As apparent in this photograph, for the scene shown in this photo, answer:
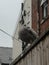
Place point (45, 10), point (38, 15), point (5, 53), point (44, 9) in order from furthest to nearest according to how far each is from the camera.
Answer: point (5, 53), point (38, 15), point (44, 9), point (45, 10)

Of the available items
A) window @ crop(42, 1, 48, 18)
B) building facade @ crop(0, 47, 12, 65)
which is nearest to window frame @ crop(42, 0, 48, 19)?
window @ crop(42, 1, 48, 18)

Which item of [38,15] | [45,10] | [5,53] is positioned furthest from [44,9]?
[5,53]

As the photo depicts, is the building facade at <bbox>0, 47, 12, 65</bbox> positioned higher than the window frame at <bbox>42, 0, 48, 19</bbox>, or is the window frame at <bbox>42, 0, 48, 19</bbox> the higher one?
the window frame at <bbox>42, 0, 48, 19</bbox>

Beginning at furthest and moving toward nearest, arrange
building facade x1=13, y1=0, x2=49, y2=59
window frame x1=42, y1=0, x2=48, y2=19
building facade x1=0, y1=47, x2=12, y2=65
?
building facade x1=0, y1=47, x2=12, y2=65, window frame x1=42, y1=0, x2=48, y2=19, building facade x1=13, y1=0, x2=49, y2=59

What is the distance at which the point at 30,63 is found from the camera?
8023 millimetres

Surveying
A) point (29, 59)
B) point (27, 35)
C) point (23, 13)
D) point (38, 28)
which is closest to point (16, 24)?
point (23, 13)

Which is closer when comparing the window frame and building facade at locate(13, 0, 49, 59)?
building facade at locate(13, 0, 49, 59)

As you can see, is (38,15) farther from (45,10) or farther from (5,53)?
(5,53)

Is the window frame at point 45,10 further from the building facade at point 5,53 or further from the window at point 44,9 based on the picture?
the building facade at point 5,53

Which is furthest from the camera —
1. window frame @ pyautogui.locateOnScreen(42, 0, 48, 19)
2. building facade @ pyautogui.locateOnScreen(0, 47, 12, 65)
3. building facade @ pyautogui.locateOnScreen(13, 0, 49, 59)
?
building facade @ pyautogui.locateOnScreen(0, 47, 12, 65)

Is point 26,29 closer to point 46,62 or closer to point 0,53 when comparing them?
point 46,62

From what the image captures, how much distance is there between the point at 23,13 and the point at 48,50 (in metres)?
16.5

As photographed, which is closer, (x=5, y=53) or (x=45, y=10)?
(x=45, y=10)

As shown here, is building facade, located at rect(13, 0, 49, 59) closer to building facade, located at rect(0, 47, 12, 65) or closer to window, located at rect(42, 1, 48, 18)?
window, located at rect(42, 1, 48, 18)
